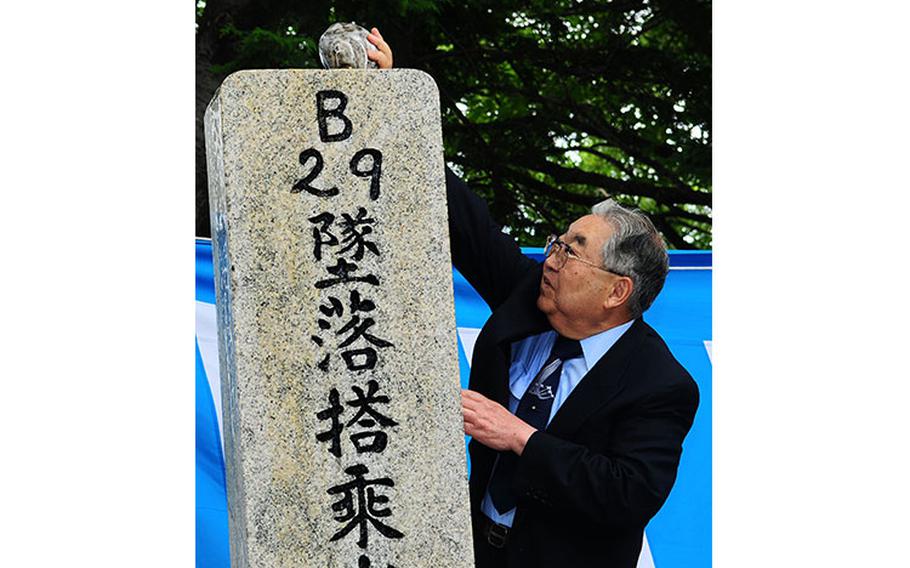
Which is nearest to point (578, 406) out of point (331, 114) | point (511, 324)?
point (511, 324)

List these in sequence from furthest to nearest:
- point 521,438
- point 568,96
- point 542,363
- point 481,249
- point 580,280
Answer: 1. point 568,96
2. point 481,249
3. point 542,363
4. point 580,280
5. point 521,438

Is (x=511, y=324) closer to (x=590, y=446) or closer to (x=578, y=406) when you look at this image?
(x=578, y=406)

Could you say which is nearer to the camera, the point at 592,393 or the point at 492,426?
the point at 492,426

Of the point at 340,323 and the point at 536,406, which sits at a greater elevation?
the point at 340,323

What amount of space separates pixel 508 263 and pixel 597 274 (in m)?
0.39

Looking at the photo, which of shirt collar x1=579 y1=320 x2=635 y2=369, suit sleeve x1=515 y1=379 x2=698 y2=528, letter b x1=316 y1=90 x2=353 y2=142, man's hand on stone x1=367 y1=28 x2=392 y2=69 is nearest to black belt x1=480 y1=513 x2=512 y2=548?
suit sleeve x1=515 y1=379 x2=698 y2=528

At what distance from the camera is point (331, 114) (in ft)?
7.94

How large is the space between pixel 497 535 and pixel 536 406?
0.36m

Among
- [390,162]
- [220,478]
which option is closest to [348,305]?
[390,162]

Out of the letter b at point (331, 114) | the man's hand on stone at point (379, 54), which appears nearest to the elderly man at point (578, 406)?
the man's hand on stone at point (379, 54)

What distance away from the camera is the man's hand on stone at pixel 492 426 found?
8.70 feet

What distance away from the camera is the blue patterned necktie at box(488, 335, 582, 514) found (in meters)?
2.79

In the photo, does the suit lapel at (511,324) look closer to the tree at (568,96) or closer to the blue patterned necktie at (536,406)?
the blue patterned necktie at (536,406)

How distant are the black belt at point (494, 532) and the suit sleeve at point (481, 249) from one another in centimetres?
66
